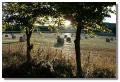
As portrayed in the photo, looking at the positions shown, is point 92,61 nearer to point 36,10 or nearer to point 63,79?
point 63,79

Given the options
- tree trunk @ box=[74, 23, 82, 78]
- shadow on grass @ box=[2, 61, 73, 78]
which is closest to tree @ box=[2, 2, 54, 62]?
shadow on grass @ box=[2, 61, 73, 78]

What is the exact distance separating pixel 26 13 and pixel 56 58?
2.02ft

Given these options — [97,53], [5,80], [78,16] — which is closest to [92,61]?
[97,53]

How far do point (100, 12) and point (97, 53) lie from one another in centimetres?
47

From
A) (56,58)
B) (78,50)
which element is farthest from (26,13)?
(78,50)

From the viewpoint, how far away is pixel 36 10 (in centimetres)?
694

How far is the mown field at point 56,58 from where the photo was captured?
6.88m

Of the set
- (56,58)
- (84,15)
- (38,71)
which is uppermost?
(84,15)

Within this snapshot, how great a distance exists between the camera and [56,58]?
6930mm

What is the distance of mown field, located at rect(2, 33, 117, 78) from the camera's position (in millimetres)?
6875

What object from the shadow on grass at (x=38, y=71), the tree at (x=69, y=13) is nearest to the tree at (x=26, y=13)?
the tree at (x=69, y=13)

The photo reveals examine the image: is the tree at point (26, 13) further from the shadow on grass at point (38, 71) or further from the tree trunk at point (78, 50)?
the tree trunk at point (78, 50)

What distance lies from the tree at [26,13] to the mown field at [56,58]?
10 cm

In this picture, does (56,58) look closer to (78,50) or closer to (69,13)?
(78,50)
